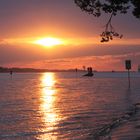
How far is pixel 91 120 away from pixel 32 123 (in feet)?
9.82

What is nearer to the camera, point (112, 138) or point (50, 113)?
point (112, 138)

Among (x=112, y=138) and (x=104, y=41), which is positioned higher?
(x=104, y=41)

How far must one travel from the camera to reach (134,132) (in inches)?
646

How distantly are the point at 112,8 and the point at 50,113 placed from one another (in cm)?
944

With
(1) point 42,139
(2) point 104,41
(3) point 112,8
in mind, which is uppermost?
(3) point 112,8

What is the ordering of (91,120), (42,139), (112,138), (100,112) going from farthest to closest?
(100,112) → (91,120) → (42,139) → (112,138)

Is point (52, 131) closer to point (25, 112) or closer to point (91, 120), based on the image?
point (91, 120)

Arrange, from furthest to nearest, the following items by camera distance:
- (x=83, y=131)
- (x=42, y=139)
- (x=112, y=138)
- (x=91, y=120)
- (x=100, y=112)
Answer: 1. (x=100, y=112)
2. (x=91, y=120)
3. (x=83, y=131)
4. (x=42, y=139)
5. (x=112, y=138)

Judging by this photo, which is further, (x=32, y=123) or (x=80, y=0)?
(x=32, y=123)

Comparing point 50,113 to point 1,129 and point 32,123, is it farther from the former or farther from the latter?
point 1,129

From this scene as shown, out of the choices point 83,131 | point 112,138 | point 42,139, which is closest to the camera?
point 112,138

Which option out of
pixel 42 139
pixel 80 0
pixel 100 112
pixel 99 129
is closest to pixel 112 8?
pixel 80 0

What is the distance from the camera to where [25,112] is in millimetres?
26875

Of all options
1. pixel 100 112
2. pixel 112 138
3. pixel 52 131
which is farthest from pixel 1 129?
pixel 100 112
